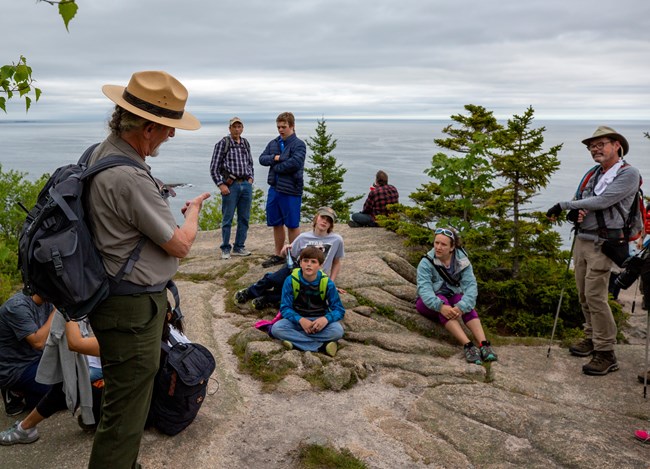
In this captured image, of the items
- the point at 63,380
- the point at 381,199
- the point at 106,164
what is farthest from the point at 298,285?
the point at 381,199

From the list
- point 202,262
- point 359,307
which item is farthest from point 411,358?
point 202,262

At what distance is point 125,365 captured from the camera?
115 inches

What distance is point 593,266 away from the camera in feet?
20.2

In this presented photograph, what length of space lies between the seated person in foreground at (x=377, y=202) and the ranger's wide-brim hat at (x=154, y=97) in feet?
30.1

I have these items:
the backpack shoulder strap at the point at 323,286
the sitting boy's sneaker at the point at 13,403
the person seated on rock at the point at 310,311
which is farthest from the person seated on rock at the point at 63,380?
the backpack shoulder strap at the point at 323,286

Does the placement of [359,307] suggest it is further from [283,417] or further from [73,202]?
[73,202]

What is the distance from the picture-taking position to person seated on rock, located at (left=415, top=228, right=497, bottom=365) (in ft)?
21.9

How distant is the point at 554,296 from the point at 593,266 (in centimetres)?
256

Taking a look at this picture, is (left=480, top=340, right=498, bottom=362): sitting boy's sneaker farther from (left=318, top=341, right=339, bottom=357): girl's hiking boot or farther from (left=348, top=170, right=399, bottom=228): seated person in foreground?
(left=348, top=170, right=399, bottom=228): seated person in foreground

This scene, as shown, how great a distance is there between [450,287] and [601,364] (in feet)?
6.09

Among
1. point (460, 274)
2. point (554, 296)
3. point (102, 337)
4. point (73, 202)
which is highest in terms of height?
point (73, 202)

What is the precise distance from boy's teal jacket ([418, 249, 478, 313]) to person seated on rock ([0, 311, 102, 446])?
3.97m

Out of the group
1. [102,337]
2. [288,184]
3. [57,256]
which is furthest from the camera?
[288,184]

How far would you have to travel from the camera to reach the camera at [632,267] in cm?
556
